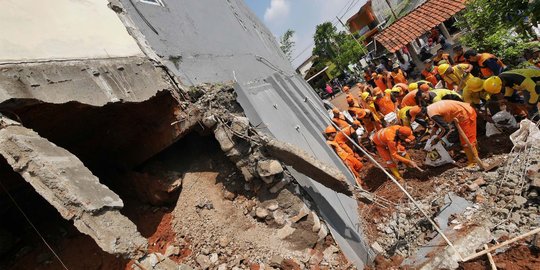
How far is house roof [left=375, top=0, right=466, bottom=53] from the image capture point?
40.5 ft

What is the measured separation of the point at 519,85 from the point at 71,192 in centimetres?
686

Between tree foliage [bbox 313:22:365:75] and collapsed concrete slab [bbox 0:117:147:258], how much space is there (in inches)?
1029

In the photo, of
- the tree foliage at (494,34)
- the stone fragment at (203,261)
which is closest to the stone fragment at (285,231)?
the stone fragment at (203,261)

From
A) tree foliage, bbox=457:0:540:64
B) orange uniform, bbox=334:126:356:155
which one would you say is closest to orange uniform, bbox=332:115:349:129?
orange uniform, bbox=334:126:356:155

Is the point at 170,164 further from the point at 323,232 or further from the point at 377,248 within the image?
the point at 377,248

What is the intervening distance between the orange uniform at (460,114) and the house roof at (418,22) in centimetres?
792

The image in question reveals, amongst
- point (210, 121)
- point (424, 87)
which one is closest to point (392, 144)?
point (424, 87)

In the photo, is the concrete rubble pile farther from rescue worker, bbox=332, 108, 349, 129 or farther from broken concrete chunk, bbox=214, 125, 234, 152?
rescue worker, bbox=332, 108, 349, 129

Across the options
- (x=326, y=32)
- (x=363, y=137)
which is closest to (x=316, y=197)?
(x=363, y=137)

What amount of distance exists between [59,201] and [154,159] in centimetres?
272

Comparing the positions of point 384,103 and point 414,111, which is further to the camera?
point 384,103

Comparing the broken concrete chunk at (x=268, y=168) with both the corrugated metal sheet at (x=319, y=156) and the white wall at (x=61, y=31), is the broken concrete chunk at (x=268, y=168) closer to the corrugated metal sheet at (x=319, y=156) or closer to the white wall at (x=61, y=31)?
the corrugated metal sheet at (x=319, y=156)

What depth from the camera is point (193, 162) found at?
534cm

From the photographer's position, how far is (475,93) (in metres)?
6.81
